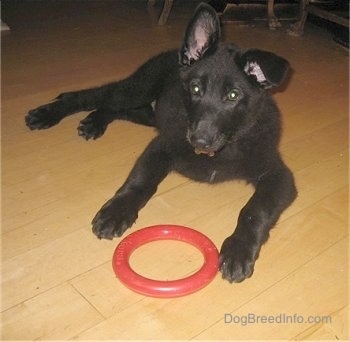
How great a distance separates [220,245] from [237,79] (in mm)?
683

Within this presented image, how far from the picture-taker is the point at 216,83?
197 cm

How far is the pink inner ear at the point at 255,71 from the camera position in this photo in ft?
A: 6.49

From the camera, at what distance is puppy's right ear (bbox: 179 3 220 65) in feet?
6.70

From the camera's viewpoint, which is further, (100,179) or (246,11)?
(246,11)

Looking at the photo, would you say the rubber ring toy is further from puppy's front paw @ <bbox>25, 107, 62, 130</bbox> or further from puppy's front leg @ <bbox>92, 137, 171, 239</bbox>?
puppy's front paw @ <bbox>25, 107, 62, 130</bbox>

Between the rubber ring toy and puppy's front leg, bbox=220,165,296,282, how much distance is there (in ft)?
0.19

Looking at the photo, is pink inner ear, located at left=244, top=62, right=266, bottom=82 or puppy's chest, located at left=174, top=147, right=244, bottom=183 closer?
pink inner ear, located at left=244, top=62, right=266, bottom=82

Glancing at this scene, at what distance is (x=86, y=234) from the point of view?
1901 mm

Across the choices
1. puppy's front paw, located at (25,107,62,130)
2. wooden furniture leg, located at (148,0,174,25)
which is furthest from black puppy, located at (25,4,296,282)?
wooden furniture leg, located at (148,0,174,25)

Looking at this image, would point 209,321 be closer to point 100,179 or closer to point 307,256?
point 307,256

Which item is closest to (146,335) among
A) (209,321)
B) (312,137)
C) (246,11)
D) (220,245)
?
(209,321)

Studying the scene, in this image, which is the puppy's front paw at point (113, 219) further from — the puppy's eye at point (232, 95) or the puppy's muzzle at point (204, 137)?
the puppy's eye at point (232, 95)

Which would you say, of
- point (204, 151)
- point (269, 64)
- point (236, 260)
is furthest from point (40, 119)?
point (236, 260)

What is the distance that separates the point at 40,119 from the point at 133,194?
1.03 meters
